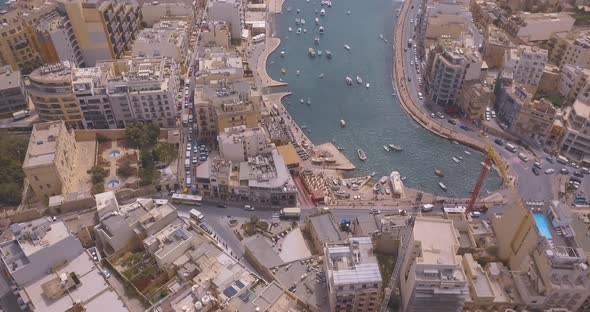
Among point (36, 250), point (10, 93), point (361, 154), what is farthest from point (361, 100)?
point (10, 93)

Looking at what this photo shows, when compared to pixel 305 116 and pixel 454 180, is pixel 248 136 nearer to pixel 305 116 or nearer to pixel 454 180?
pixel 305 116

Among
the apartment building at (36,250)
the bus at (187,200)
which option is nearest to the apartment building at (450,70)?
the bus at (187,200)

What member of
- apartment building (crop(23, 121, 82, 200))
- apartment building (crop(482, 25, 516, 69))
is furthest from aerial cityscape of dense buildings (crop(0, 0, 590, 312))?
apartment building (crop(482, 25, 516, 69))

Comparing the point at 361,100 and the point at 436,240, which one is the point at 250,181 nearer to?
the point at 436,240

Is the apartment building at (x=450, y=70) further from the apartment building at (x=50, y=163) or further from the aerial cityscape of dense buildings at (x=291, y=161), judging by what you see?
the apartment building at (x=50, y=163)

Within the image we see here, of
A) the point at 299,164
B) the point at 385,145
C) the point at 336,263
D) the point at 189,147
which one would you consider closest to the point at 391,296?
the point at 336,263
